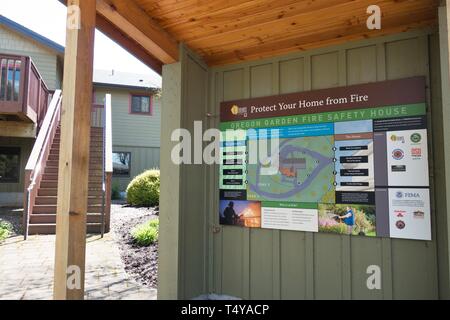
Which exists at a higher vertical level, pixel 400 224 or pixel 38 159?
pixel 38 159

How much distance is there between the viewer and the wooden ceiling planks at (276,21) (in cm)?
266

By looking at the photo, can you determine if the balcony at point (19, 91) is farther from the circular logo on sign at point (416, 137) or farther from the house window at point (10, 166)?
the circular logo on sign at point (416, 137)

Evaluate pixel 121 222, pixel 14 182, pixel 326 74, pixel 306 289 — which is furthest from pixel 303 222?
pixel 14 182

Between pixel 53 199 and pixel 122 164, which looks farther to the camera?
pixel 122 164

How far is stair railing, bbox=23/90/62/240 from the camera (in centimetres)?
658

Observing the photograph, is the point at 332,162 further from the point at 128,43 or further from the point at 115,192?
the point at 115,192

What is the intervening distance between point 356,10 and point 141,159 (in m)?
13.2

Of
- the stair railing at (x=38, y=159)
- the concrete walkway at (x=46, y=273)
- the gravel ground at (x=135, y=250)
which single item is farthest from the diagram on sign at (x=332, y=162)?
the stair railing at (x=38, y=159)

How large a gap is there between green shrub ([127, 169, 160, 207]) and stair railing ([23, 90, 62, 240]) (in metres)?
2.58

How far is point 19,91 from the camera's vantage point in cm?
840

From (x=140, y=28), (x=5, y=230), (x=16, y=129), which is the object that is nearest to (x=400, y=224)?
(x=140, y=28)

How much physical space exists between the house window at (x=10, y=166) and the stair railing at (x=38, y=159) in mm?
2839

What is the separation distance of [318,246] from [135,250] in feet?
11.7

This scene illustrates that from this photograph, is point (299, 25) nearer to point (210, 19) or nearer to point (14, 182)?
point (210, 19)
